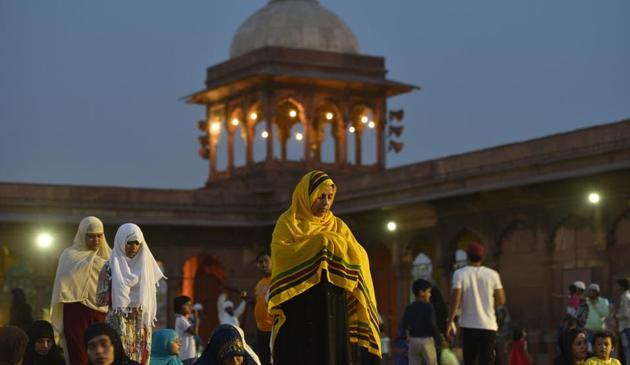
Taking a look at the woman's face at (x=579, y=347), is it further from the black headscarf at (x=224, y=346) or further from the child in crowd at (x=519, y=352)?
the child in crowd at (x=519, y=352)

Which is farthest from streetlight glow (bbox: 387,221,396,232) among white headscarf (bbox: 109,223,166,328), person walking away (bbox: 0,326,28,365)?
person walking away (bbox: 0,326,28,365)

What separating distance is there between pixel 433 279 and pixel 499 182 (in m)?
4.14

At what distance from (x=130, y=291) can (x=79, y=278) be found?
2.34 feet

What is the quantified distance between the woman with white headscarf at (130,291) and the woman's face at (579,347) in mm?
3255

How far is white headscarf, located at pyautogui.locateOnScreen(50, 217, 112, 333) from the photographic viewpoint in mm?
11984

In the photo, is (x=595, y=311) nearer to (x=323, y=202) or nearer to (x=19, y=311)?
(x=19, y=311)

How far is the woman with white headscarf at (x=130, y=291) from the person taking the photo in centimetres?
1130

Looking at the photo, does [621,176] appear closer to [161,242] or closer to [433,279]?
[433,279]

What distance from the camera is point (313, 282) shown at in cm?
948


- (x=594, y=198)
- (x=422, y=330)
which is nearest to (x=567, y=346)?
(x=422, y=330)

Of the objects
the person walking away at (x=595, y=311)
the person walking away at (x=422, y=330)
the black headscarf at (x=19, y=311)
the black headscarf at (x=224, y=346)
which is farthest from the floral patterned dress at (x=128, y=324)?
the person walking away at (x=595, y=311)

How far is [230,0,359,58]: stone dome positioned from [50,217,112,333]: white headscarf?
84.7 ft

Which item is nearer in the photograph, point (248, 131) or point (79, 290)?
point (79, 290)

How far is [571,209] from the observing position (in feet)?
83.0
